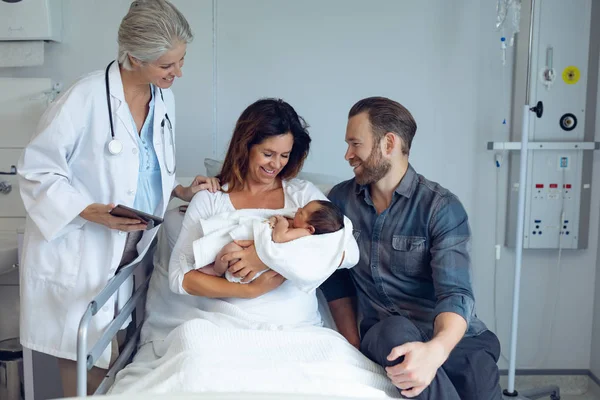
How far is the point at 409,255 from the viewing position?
187 cm

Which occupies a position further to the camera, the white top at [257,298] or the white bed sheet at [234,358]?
the white top at [257,298]

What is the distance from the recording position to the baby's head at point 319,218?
1741 mm

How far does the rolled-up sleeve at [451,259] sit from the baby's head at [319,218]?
0.93 feet

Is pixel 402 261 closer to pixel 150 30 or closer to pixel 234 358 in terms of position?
pixel 234 358

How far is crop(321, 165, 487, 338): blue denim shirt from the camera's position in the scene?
180 centimetres

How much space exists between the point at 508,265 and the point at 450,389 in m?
1.34

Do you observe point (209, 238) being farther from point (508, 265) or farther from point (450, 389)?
point (508, 265)

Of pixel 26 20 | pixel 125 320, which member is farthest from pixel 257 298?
pixel 26 20

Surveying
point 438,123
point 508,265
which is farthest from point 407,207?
point 508,265

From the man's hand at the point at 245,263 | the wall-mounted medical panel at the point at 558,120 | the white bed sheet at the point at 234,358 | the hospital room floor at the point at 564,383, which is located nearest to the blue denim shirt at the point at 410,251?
the white bed sheet at the point at 234,358

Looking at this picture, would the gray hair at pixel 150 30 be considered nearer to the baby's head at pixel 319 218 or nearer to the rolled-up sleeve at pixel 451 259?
the baby's head at pixel 319 218

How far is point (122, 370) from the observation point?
1.62m

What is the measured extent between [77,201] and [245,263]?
0.48 m

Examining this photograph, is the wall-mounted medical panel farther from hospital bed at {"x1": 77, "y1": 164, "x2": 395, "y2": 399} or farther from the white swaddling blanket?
the white swaddling blanket
